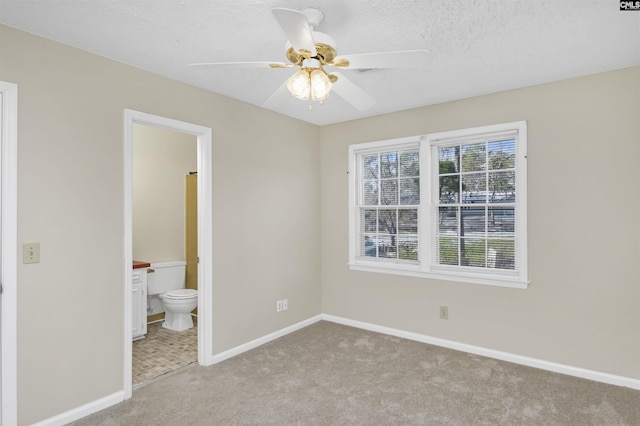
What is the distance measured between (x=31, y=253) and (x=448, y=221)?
3.45 meters

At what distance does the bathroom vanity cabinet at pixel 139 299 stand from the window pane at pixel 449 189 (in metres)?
3.32

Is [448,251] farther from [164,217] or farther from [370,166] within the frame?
[164,217]

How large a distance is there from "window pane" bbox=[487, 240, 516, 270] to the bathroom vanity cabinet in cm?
365

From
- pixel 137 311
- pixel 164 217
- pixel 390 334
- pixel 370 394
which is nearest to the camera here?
pixel 370 394

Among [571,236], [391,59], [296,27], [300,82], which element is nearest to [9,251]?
[300,82]

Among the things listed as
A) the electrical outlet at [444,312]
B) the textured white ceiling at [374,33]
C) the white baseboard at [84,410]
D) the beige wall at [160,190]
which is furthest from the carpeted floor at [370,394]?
the textured white ceiling at [374,33]

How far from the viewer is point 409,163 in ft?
13.1

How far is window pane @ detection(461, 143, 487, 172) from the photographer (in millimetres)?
3502

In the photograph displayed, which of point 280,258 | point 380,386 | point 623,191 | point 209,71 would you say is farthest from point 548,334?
point 209,71

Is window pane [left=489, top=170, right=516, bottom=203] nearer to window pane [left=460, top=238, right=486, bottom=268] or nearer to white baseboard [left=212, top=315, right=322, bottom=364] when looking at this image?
window pane [left=460, top=238, right=486, bottom=268]

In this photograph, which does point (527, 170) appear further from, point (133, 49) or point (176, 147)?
point (176, 147)

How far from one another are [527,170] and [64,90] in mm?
3654

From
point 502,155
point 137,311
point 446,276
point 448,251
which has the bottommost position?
point 137,311

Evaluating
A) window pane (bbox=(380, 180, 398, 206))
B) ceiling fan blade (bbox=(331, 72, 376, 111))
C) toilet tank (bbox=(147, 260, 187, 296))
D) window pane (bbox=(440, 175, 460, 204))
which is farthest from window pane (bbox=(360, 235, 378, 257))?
toilet tank (bbox=(147, 260, 187, 296))
